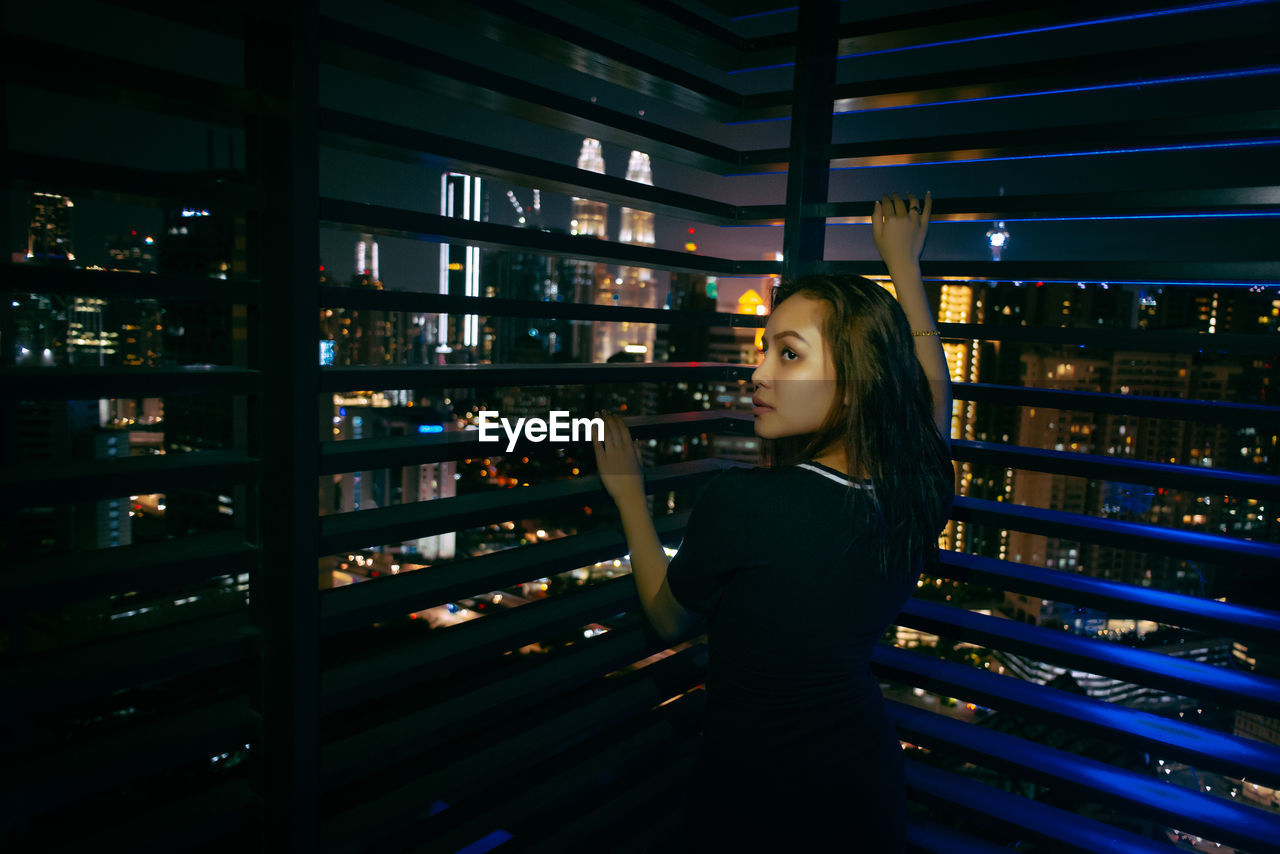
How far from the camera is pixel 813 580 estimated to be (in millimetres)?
1500

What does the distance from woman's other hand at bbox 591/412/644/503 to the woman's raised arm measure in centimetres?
80

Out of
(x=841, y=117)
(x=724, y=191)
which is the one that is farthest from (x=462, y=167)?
(x=841, y=117)

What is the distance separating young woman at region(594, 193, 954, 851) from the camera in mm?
1512

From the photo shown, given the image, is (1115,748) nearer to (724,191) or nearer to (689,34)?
(724,191)

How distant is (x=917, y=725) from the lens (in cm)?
255

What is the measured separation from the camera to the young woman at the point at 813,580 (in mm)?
1512

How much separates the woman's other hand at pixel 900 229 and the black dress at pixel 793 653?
0.93 meters

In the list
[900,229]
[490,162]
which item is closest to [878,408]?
[900,229]

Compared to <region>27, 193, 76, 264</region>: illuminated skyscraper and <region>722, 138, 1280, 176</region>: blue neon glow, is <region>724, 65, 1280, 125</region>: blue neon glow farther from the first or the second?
<region>27, 193, 76, 264</region>: illuminated skyscraper

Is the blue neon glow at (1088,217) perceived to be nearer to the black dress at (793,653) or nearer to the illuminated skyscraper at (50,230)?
the black dress at (793,653)

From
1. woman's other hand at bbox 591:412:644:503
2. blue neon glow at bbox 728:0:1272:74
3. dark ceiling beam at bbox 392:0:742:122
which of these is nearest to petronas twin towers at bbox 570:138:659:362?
dark ceiling beam at bbox 392:0:742:122

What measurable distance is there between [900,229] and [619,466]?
110cm

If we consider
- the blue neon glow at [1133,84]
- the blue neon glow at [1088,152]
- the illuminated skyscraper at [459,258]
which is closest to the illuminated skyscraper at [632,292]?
the illuminated skyscraper at [459,258]

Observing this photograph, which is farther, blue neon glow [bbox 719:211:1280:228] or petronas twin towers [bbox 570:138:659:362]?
petronas twin towers [bbox 570:138:659:362]
